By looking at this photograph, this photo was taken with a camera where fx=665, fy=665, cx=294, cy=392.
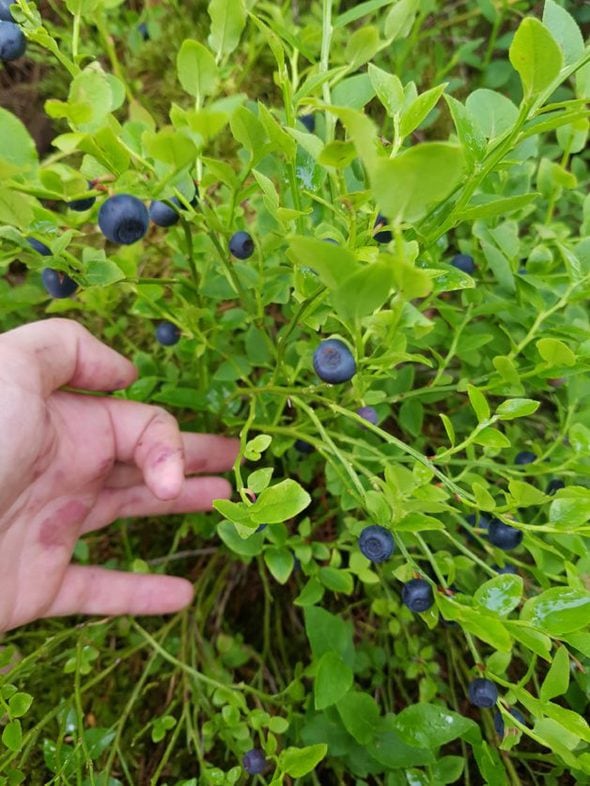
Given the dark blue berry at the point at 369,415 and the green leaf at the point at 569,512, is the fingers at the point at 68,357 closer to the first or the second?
the dark blue berry at the point at 369,415

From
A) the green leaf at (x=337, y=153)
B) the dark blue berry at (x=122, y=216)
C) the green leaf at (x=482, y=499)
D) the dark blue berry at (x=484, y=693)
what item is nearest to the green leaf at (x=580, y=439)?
the green leaf at (x=482, y=499)

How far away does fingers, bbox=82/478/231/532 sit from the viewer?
1438 mm

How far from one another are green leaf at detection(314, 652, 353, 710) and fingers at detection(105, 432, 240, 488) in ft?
1.73

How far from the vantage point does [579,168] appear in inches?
68.5

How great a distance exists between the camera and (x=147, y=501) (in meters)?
1.49

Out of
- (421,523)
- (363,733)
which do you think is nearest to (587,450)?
(421,523)

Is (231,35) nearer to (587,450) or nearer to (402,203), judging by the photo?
(402,203)

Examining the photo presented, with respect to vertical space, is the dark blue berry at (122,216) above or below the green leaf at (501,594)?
above

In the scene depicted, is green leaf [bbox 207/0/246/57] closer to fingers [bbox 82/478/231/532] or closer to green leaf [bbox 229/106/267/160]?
green leaf [bbox 229/106/267/160]

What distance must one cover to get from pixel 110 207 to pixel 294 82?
1.15 feet

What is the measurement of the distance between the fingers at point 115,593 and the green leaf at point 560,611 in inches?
33.4

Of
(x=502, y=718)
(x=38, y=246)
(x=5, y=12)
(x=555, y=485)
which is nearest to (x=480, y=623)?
(x=502, y=718)

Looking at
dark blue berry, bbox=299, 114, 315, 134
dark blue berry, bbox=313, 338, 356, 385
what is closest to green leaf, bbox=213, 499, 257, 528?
dark blue berry, bbox=313, 338, 356, 385

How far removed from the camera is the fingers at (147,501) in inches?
56.6
